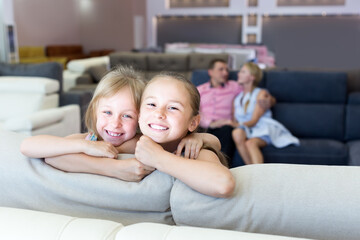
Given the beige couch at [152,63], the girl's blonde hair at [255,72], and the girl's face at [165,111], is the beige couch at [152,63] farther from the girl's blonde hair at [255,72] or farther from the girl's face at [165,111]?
the girl's face at [165,111]

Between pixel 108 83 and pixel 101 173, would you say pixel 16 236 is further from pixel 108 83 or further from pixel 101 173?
pixel 108 83

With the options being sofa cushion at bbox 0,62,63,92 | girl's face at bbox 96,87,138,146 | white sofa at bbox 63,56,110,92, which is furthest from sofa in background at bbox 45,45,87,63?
girl's face at bbox 96,87,138,146

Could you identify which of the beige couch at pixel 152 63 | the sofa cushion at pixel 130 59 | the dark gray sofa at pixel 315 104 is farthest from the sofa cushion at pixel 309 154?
the sofa cushion at pixel 130 59

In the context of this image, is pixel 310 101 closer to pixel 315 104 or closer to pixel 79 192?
pixel 315 104

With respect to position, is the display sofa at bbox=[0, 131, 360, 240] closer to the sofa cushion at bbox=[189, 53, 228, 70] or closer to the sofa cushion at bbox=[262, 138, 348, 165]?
the sofa cushion at bbox=[262, 138, 348, 165]

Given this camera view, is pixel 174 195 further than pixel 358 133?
No

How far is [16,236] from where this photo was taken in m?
0.75

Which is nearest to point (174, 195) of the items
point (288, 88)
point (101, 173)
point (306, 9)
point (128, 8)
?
point (101, 173)

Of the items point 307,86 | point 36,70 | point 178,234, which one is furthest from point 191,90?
point 36,70

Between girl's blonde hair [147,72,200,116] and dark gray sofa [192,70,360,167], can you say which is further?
dark gray sofa [192,70,360,167]

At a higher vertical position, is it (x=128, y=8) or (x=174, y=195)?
(x=128, y=8)

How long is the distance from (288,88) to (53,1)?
26.6ft

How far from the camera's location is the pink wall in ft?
33.7

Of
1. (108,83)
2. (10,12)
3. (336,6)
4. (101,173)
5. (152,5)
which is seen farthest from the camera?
(152,5)
